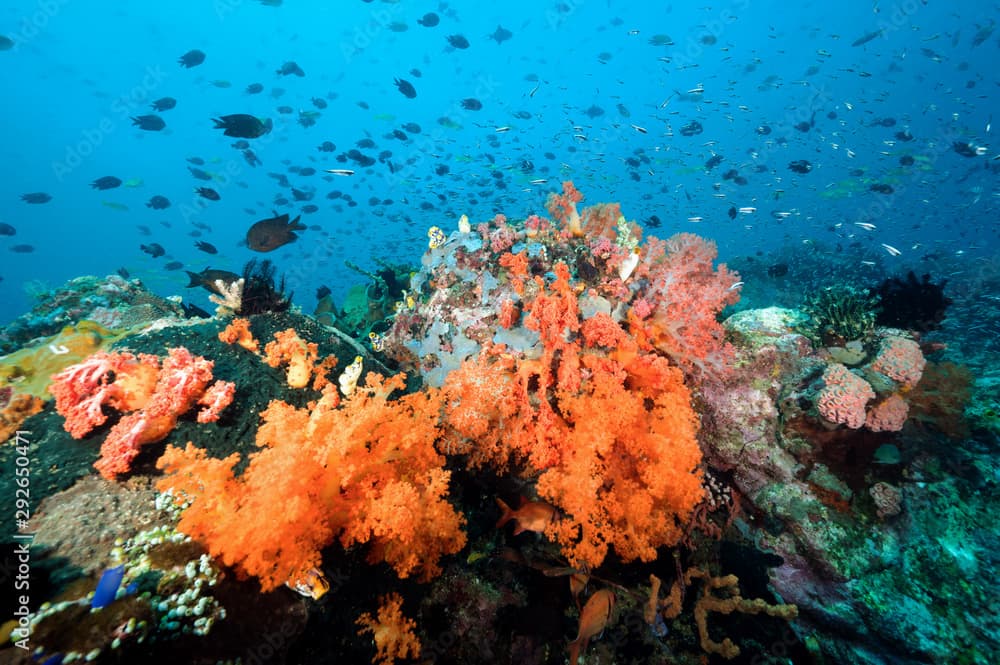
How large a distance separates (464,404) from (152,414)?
2763 mm

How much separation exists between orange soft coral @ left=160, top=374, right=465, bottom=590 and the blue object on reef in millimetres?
376

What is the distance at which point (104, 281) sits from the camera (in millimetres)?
7574

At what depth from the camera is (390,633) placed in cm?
273

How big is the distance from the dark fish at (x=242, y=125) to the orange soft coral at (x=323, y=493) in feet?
28.6

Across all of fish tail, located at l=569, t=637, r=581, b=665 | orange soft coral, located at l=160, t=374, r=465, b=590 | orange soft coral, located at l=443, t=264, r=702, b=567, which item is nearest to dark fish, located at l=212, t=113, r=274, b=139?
orange soft coral, located at l=160, t=374, r=465, b=590

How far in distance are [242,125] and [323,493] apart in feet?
32.4

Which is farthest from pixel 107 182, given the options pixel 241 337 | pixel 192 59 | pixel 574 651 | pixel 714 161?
pixel 714 161

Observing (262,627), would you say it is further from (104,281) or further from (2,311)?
(2,311)

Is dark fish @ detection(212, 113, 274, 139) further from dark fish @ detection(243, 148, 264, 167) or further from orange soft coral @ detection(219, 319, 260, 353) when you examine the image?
dark fish @ detection(243, 148, 264, 167)

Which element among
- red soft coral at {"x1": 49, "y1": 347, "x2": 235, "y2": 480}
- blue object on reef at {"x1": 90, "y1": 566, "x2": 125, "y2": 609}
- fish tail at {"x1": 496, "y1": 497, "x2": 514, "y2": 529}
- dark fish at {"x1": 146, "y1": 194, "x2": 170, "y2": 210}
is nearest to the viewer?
blue object on reef at {"x1": 90, "y1": 566, "x2": 125, "y2": 609}

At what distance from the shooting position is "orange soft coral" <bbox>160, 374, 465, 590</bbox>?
2607 mm

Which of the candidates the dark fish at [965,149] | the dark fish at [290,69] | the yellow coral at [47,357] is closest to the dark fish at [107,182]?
the dark fish at [290,69]

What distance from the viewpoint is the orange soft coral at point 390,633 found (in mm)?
2693

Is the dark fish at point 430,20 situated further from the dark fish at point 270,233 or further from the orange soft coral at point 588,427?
the orange soft coral at point 588,427
